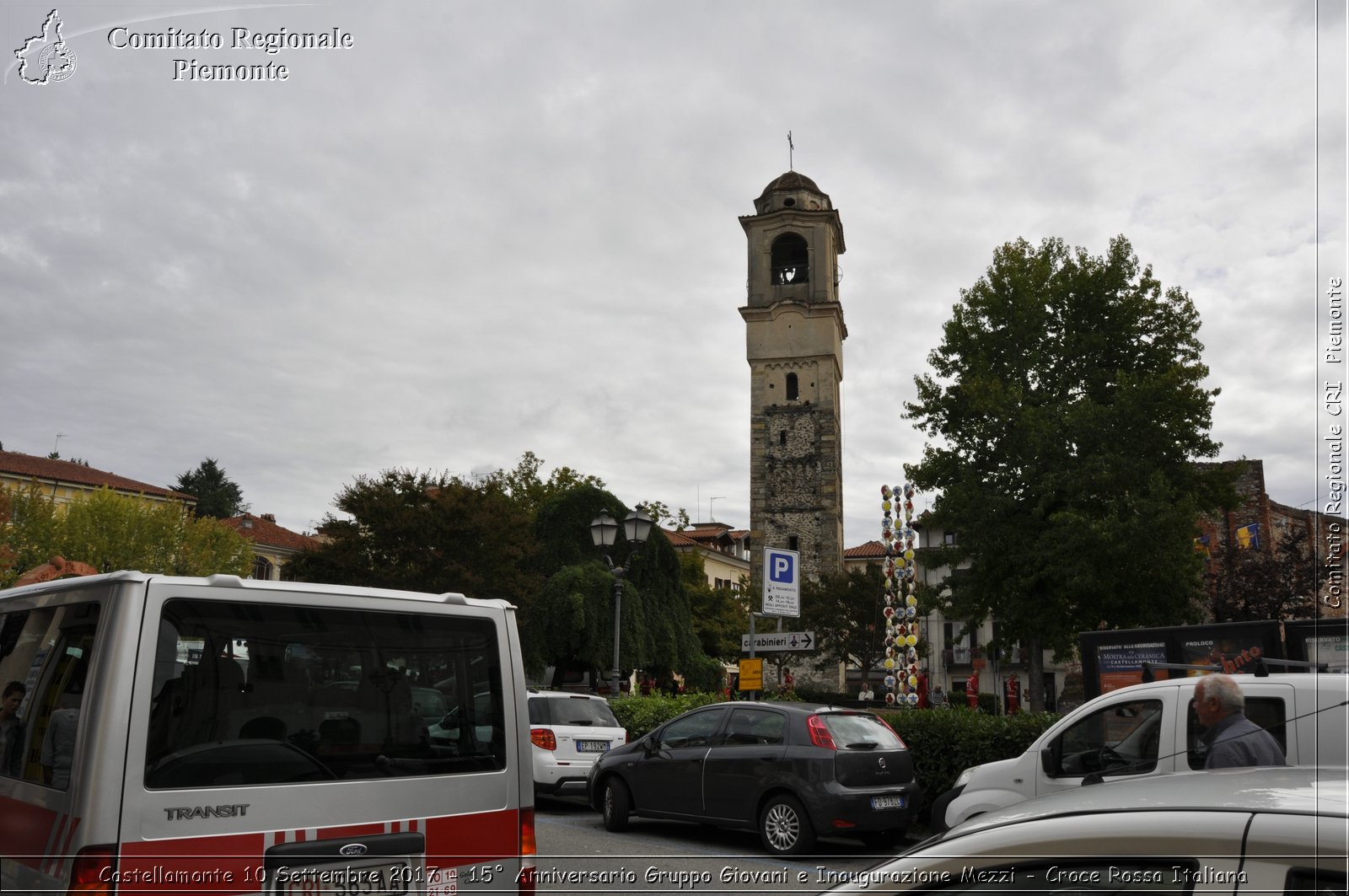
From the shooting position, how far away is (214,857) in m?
3.70

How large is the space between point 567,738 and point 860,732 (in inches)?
196

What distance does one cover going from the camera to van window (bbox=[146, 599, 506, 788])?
383 centimetres

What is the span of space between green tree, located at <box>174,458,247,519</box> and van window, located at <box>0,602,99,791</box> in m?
79.6

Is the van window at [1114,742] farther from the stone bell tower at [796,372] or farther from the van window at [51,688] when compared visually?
the stone bell tower at [796,372]

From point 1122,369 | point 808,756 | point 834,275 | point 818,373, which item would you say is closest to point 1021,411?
point 1122,369

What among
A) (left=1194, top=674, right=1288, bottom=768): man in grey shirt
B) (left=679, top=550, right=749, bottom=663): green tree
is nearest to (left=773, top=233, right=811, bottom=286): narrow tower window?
(left=679, top=550, right=749, bottom=663): green tree

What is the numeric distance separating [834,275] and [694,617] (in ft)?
Answer: 66.0

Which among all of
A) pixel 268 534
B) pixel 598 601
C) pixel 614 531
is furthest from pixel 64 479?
pixel 614 531

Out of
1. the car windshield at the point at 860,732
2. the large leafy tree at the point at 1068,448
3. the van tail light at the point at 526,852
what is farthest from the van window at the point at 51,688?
the large leafy tree at the point at 1068,448

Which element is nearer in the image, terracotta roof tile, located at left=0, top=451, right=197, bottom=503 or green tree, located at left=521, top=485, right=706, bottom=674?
green tree, located at left=521, top=485, right=706, bottom=674

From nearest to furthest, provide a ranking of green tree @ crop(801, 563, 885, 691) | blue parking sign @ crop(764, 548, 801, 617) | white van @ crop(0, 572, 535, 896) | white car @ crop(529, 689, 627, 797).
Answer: white van @ crop(0, 572, 535, 896)
white car @ crop(529, 689, 627, 797)
blue parking sign @ crop(764, 548, 801, 617)
green tree @ crop(801, 563, 885, 691)

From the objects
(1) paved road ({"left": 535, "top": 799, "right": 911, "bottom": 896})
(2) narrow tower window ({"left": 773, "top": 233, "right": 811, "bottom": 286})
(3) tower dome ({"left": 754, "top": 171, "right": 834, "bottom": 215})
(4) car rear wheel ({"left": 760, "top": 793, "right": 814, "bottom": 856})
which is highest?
(3) tower dome ({"left": 754, "top": 171, "right": 834, "bottom": 215})

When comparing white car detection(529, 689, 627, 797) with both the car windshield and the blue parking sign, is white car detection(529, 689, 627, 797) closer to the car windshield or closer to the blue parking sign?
the blue parking sign

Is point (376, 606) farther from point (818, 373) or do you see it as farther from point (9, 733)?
point (818, 373)
